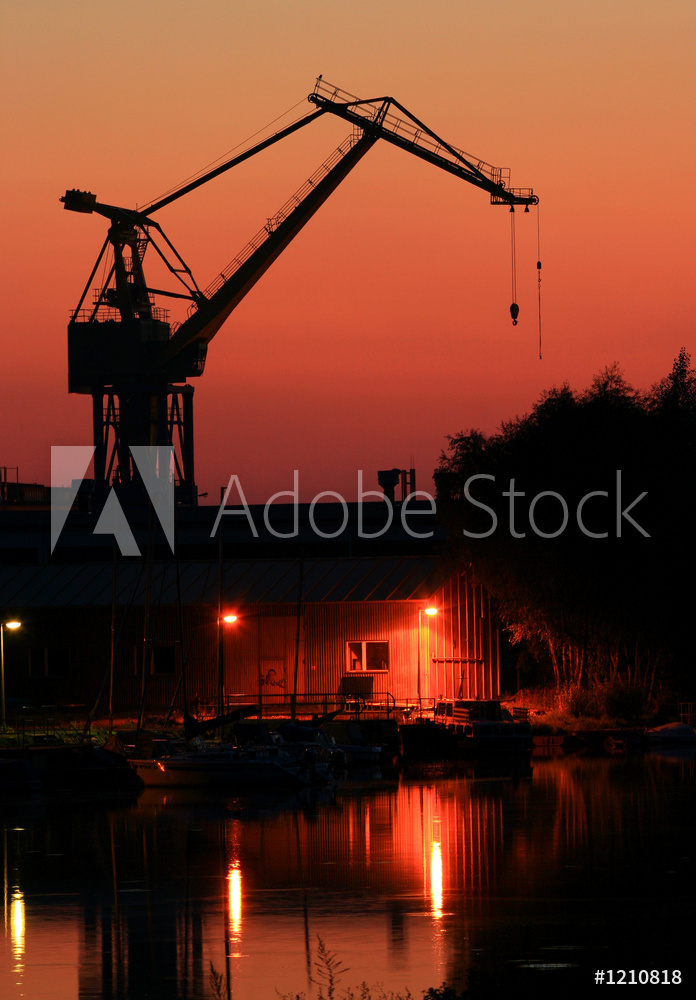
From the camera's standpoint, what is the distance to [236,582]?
192 ft

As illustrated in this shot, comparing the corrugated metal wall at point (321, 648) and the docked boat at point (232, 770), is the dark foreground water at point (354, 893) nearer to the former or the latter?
the docked boat at point (232, 770)

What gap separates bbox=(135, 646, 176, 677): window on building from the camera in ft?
182

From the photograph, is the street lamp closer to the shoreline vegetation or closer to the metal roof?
the shoreline vegetation

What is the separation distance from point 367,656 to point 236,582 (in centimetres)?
719

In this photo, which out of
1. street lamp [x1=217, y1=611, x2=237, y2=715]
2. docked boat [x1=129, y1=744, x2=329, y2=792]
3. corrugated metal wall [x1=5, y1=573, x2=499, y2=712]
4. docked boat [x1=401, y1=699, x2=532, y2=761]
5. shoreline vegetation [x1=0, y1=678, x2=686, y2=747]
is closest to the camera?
docked boat [x1=129, y1=744, x2=329, y2=792]

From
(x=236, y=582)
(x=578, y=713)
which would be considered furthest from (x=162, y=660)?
(x=578, y=713)

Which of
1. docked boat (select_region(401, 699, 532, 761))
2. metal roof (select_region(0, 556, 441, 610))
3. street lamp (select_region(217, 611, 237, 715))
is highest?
metal roof (select_region(0, 556, 441, 610))

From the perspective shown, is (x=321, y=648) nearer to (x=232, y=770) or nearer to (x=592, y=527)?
(x=592, y=527)

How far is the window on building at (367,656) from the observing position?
2135 inches

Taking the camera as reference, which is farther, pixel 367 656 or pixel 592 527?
pixel 367 656

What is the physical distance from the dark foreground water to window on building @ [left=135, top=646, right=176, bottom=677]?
2156 cm

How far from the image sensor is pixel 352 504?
75.4 meters

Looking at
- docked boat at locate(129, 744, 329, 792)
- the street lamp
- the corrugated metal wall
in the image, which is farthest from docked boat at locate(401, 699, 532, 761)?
docked boat at locate(129, 744, 329, 792)

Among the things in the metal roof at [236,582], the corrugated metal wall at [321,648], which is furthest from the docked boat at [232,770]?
the metal roof at [236,582]
